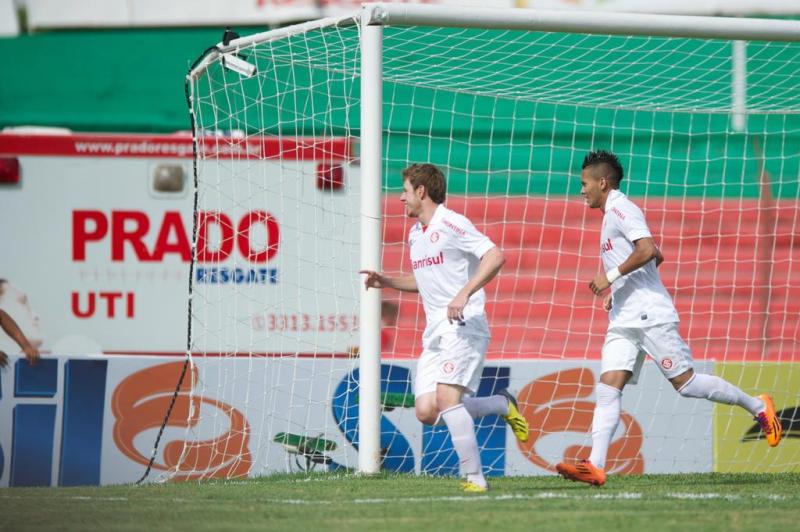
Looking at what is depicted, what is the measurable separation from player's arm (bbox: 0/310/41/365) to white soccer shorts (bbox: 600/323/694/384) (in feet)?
12.3

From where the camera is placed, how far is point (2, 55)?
47.5ft

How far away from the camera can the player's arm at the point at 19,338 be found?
26.5ft

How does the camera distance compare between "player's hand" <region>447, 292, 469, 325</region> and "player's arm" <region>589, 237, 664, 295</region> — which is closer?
"player's hand" <region>447, 292, 469, 325</region>

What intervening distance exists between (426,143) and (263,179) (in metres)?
3.36

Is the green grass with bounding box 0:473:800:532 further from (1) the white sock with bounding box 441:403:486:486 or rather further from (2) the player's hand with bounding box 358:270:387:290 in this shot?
(2) the player's hand with bounding box 358:270:387:290

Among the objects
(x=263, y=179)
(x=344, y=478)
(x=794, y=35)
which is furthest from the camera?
(x=263, y=179)

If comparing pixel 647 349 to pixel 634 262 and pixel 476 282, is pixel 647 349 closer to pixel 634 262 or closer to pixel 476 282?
pixel 634 262

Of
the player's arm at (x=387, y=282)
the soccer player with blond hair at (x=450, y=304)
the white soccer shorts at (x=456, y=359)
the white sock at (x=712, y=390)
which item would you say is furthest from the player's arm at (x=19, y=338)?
the white sock at (x=712, y=390)

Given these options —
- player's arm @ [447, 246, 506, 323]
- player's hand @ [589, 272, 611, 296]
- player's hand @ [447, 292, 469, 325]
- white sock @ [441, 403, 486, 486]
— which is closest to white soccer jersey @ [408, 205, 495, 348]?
player's arm @ [447, 246, 506, 323]

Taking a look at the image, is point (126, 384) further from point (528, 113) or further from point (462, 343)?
point (528, 113)

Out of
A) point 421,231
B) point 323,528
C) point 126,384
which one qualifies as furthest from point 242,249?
point 323,528

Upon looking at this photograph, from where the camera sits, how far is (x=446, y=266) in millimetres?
6461

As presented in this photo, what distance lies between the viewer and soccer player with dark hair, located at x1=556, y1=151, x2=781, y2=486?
21.7 ft

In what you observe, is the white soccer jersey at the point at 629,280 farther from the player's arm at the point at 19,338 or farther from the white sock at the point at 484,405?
the player's arm at the point at 19,338
